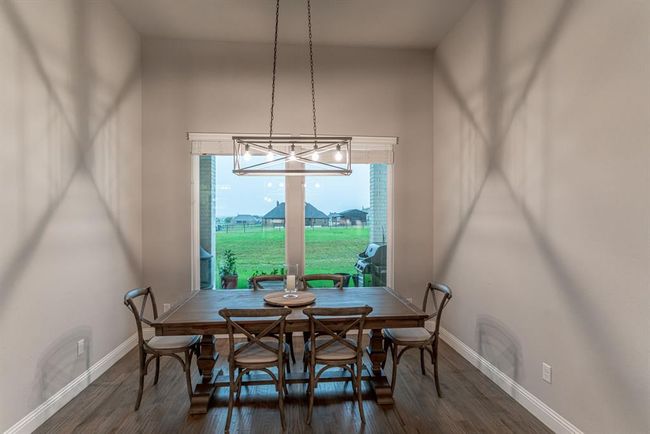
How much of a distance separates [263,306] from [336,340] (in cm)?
67

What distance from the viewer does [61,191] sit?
2.54 meters

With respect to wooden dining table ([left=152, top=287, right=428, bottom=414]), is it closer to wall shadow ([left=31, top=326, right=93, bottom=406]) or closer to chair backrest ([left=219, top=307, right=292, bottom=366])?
chair backrest ([left=219, top=307, right=292, bottom=366])

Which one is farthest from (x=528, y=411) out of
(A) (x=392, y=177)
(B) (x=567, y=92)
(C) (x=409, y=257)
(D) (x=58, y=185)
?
(D) (x=58, y=185)

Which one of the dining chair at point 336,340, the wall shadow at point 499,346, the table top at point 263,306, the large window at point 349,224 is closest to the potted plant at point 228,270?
the large window at point 349,224

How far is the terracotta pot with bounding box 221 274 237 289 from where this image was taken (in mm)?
4203

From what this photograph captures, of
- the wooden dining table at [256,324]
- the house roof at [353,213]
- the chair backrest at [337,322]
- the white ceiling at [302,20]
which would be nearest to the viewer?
the chair backrest at [337,322]

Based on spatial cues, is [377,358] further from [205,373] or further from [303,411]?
[205,373]

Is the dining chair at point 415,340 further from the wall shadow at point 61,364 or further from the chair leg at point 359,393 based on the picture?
the wall shadow at point 61,364

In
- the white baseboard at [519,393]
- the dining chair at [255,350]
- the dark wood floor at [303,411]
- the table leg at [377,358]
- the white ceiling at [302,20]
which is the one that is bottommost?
the dark wood floor at [303,411]

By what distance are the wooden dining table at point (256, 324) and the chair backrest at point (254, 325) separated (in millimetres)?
56

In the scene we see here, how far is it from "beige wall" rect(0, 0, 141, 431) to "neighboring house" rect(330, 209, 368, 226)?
7.71 ft

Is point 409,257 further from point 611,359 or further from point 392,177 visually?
point 611,359

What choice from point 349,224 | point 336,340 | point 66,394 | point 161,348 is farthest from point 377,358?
point 66,394

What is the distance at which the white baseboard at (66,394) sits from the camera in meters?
2.19
